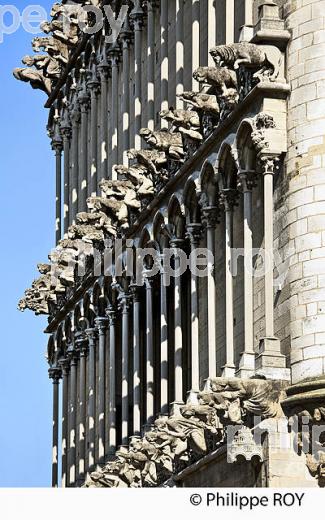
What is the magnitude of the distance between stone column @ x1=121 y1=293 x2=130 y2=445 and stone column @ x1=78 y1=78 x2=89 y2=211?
821 centimetres

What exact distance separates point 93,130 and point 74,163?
126 inches

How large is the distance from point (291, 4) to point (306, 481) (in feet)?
28.2

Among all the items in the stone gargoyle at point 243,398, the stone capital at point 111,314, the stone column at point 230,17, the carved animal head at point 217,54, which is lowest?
the stone gargoyle at point 243,398

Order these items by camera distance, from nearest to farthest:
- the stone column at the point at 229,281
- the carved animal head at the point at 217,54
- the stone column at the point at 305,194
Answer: the stone column at the point at 305,194 → the carved animal head at the point at 217,54 → the stone column at the point at 229,281

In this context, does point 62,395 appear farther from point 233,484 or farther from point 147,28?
point 233,484

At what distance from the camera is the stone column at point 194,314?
5088 cm

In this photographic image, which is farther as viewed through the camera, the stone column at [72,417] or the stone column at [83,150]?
the stone column at [83,150]

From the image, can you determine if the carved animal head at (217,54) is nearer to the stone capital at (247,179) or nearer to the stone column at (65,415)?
the stone capital at (247,179)

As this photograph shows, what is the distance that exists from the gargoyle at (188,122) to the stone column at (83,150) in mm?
16638

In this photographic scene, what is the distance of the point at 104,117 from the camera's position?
212 ft

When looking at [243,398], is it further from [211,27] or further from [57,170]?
[57,170]
